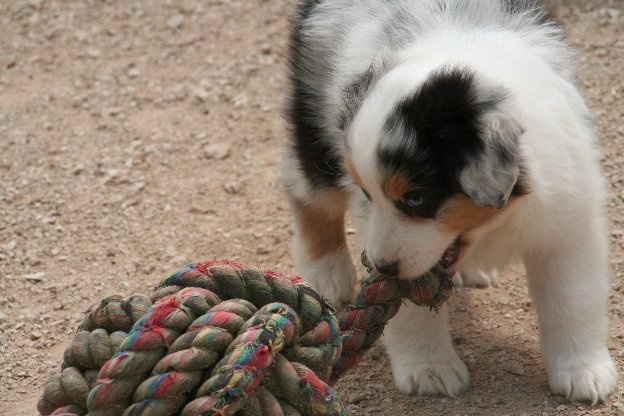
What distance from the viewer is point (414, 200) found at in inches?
120

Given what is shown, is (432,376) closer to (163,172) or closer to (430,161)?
(430,161)

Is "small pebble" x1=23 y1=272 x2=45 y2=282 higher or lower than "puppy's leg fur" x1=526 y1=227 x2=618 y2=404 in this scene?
lower

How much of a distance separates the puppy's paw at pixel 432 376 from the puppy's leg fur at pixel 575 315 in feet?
1.11

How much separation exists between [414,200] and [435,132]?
229 millimetres

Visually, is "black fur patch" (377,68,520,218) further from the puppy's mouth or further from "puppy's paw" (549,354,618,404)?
"puppy's paw" (549,354,618,404)

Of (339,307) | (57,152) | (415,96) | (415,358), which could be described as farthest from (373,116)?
(57,152)

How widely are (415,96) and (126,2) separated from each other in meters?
4.60

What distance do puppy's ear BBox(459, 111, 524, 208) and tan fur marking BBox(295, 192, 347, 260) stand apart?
4.62ft

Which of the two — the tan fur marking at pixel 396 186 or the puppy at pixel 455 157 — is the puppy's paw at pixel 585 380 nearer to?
the puppy at pixel 455 157

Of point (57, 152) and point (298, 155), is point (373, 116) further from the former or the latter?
point (57, 152)

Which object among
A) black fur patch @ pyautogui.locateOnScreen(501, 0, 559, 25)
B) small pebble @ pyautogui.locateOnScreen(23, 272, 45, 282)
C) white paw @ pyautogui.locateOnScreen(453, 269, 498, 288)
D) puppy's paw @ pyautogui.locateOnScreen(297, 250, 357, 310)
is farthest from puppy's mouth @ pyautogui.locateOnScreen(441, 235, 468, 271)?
small pebble @ pyautogui.locateOnScreen(23, 272, 45, 282)

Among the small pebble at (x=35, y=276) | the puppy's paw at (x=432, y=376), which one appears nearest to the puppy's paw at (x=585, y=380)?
the puppy's paw at (x=432, y=376)

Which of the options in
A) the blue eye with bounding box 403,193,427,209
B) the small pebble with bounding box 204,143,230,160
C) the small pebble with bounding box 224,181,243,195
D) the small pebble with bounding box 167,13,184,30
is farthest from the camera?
the small pebble with bounding box 167,13,184,30

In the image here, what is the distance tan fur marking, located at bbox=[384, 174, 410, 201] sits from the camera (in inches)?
119
